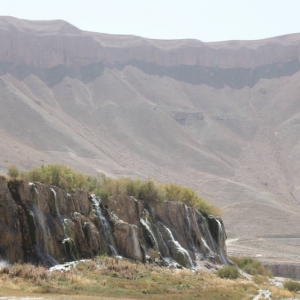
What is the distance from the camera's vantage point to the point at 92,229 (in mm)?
36594

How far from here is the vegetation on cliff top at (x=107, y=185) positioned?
39938mm

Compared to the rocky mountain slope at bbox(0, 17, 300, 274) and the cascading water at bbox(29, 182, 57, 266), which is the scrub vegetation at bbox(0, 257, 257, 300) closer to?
the cascading water at bbox(29, 182, 57, 266)

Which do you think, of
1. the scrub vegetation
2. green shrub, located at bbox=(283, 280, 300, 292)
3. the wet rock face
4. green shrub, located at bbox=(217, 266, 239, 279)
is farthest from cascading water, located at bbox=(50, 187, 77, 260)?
green shrub, located at bbox=(217, 266, 239, 279)

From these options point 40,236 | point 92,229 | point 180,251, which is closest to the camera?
point 40,236

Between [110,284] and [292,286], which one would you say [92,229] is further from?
[292,286]

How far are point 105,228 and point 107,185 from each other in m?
10.1

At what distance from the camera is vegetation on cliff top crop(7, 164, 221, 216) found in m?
39.9

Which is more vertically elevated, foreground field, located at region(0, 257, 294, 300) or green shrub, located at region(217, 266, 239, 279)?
foreground field, located at region(0, 257, 294, 300)

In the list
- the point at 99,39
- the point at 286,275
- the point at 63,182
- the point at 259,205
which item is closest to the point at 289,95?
the point at 99,39

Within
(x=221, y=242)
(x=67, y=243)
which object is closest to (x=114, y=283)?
(x=67, y=243)

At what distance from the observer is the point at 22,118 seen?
128125 mm

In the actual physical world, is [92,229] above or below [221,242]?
above

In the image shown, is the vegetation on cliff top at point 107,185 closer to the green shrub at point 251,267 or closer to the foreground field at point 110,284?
the green shrub at point 251,267

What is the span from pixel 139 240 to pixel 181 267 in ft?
11.7
